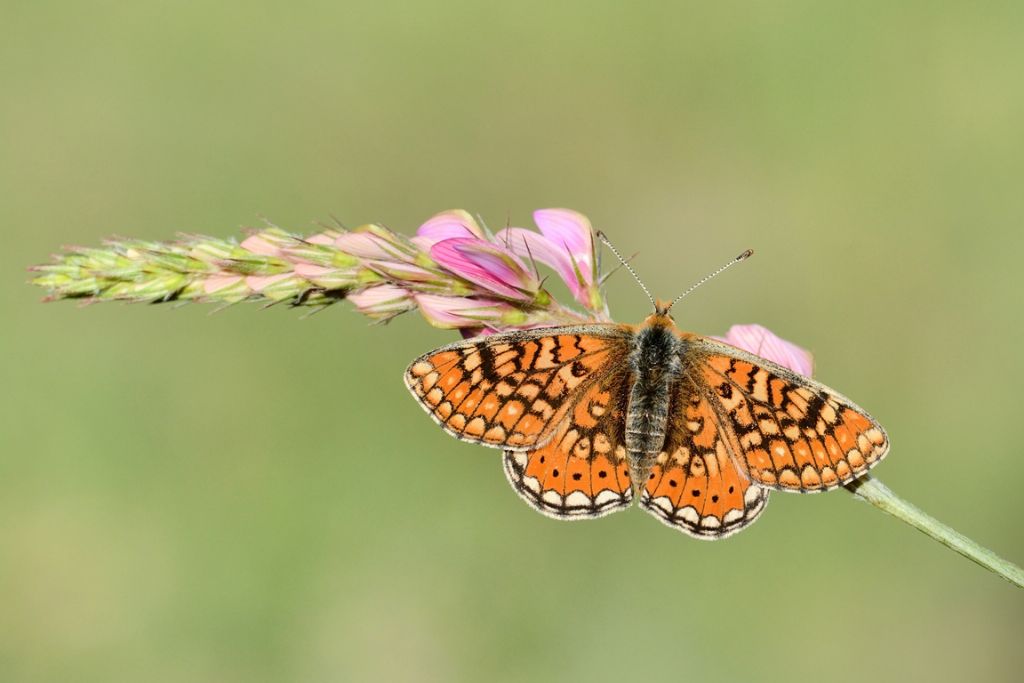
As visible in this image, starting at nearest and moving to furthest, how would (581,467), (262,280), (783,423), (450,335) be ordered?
(262,280), (783,423), (581,467), (450,335)

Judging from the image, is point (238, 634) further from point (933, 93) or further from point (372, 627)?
point (933, 93)

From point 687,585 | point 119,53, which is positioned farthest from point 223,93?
point 687,585

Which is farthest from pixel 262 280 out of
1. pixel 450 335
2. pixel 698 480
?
pixel 450 335

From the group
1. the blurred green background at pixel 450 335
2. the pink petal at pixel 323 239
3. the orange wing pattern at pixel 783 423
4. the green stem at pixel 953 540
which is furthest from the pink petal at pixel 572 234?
the blurred green background at pixel 450 335

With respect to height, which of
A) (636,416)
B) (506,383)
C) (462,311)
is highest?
(462,311)

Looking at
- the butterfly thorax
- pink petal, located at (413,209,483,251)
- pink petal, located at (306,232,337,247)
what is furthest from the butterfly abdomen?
pink petal, located at (306,232,337,247)

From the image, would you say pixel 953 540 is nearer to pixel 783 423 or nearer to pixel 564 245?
pixel 783 423

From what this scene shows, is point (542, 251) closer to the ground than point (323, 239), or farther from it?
closer to the ground

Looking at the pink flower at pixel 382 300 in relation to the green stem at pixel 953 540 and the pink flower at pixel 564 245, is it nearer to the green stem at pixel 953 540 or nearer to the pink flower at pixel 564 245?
the pink flower at pixel 564 245
